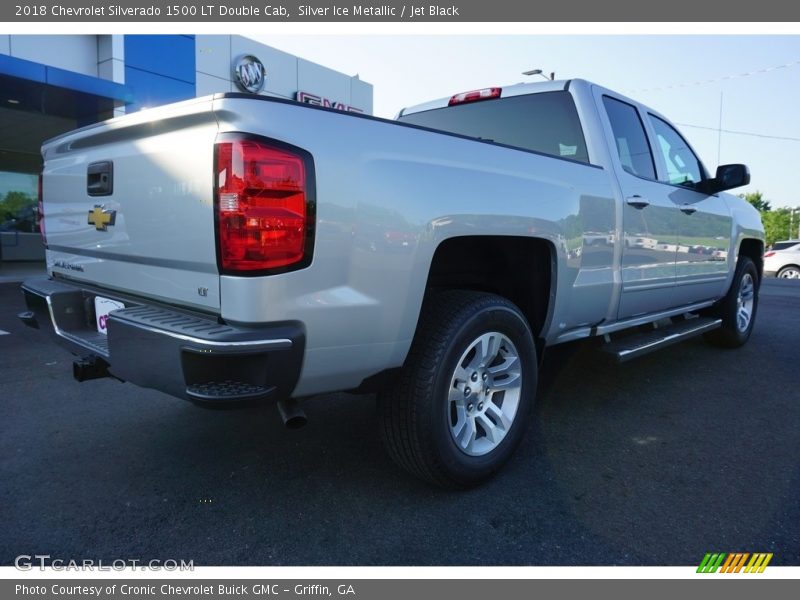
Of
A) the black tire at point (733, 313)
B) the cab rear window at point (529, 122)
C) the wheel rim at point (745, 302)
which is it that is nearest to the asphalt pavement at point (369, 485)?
the cab rear window at point (529, 122)

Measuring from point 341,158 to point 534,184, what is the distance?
45.0 inches

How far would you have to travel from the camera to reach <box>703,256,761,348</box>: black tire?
17.6 feet

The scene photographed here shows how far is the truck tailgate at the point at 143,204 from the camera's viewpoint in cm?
201

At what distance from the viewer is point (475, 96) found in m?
3.97

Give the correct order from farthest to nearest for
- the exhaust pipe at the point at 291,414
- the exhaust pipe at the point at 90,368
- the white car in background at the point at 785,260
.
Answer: the white car in background at the point at 785,260 < the exhaust pipe at the point at 90,368 < the exhaust pipe at the point at 291,414

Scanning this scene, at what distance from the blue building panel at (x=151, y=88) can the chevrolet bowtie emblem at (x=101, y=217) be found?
36.7ft

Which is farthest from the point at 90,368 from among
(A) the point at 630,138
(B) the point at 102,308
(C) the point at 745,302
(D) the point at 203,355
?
(C) the point at 745,302

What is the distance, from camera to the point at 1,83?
10484 millimetres

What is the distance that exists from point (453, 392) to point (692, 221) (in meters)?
2.79

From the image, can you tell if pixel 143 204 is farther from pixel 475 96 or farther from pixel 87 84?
pixel 87 84

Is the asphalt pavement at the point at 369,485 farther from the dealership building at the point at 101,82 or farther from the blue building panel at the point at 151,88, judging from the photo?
the blue building panel at the point at 151,88

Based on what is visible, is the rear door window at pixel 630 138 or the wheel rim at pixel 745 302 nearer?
the rear door window at pixel 630 138

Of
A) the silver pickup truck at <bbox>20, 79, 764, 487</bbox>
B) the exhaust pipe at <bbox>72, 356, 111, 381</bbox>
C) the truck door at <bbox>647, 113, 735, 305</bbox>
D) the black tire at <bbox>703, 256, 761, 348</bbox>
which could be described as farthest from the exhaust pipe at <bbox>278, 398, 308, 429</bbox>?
the black tire at <bbox>703, 256, 761, 348</bbox>

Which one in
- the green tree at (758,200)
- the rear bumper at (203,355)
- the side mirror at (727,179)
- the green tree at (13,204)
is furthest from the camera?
the green tree at (758,200)
